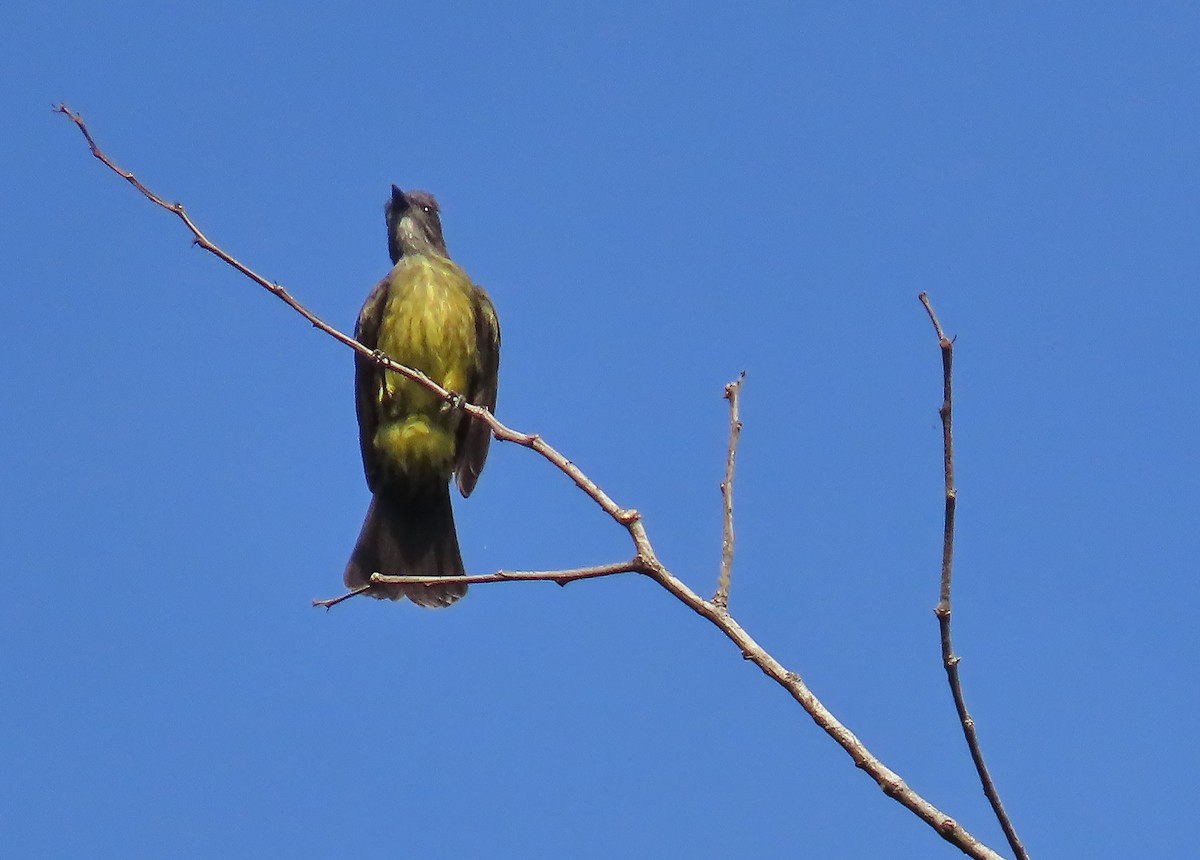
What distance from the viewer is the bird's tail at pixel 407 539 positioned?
7168 millimetres

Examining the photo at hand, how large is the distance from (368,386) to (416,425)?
0.32 m

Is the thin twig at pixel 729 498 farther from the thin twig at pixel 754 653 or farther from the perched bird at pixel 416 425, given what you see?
the perched bird at pixel 416 425

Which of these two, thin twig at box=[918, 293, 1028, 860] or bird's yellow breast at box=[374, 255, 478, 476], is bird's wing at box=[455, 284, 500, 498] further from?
thin twig at box=[918, 293, 1028, 860]

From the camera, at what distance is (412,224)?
8.62m

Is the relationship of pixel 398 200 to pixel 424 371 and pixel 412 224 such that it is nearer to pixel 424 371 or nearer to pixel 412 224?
pixel 412 224

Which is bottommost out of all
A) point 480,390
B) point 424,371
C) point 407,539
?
point 407,539

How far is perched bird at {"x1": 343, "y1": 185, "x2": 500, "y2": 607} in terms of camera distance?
7305 millimetres

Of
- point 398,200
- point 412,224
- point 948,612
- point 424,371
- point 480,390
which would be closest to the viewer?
point 948,612

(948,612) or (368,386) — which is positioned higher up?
(368,386)

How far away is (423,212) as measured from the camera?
8711mm

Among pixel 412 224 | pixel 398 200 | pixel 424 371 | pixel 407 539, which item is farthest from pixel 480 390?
pixel 398 200

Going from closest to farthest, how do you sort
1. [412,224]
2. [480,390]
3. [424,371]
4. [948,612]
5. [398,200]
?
[948,612] < [424,371] < [480,390] < [412,224] < [398,200]

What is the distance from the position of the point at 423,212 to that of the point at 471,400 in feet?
5.27

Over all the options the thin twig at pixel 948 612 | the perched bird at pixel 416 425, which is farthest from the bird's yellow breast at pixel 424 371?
the thin twig at pixel 948 612
